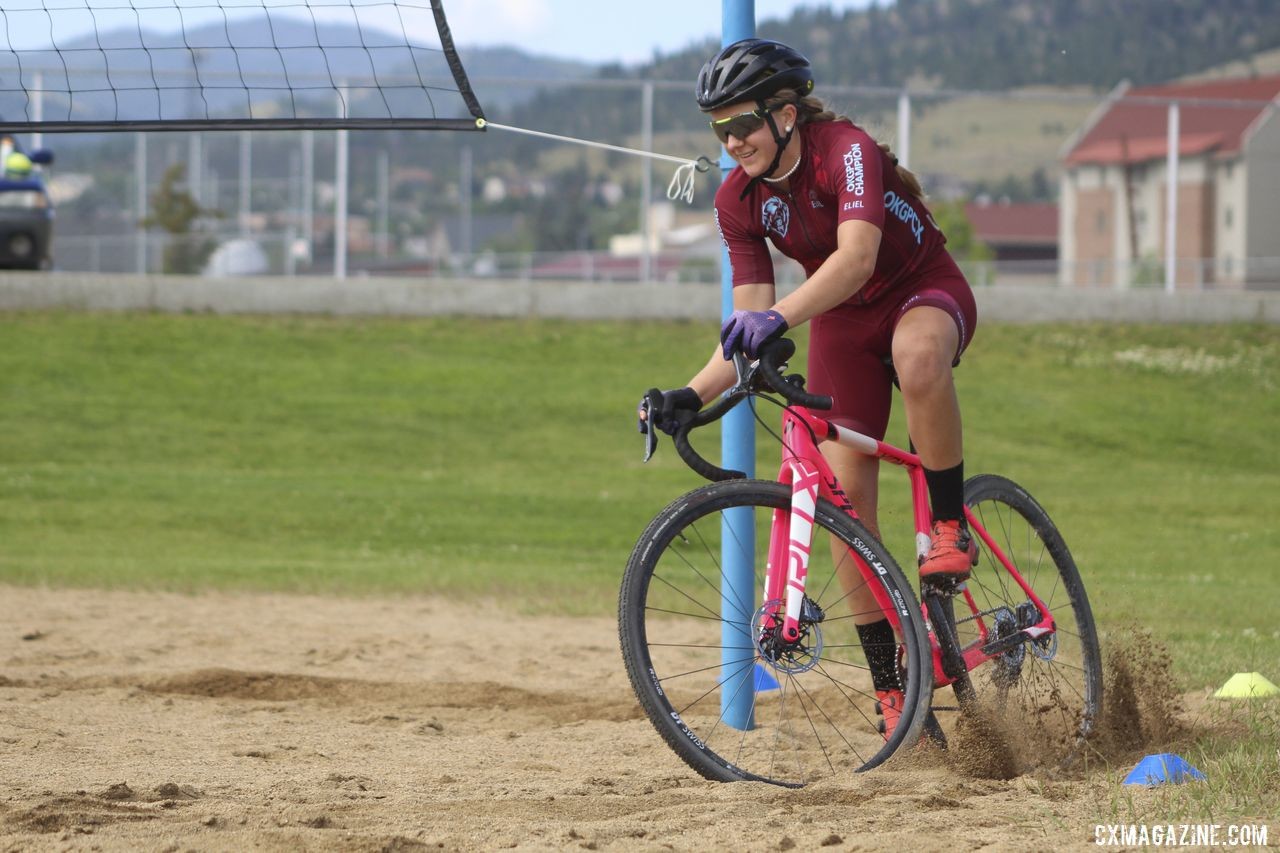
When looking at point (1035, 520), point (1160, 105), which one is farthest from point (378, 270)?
point (1035, 520)

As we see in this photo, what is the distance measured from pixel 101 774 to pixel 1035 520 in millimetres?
2859

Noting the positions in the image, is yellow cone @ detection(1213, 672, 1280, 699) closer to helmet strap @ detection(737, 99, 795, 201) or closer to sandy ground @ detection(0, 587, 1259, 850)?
sandy ground @ detection(0, 587, 1259, 850)

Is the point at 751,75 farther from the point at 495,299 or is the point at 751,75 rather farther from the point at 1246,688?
the point at 495,299

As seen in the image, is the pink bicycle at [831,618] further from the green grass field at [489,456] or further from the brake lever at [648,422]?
the green grass field at [489,456]

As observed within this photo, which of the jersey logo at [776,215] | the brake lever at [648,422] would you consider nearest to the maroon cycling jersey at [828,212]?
the jersey logo at [776,215]

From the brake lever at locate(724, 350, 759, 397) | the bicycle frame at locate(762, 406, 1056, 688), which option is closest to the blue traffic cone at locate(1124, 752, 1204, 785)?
the bicycle frame at locate(762, 406, 1056, 688)

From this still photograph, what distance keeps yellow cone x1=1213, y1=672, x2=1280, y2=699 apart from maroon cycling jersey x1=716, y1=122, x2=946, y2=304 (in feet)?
6.45

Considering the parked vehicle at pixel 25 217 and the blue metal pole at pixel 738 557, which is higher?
the parked vehicle at pixel 25 217

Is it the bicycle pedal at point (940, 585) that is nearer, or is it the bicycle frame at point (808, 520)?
the bicycle frame at point (808, 520)

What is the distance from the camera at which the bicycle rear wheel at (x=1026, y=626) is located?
4418 mm

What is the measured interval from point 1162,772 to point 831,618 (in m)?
0.94

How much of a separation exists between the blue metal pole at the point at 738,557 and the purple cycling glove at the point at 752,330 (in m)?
0.98

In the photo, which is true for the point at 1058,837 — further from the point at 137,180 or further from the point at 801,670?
the point at 137,180

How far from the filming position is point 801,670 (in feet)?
13.1
